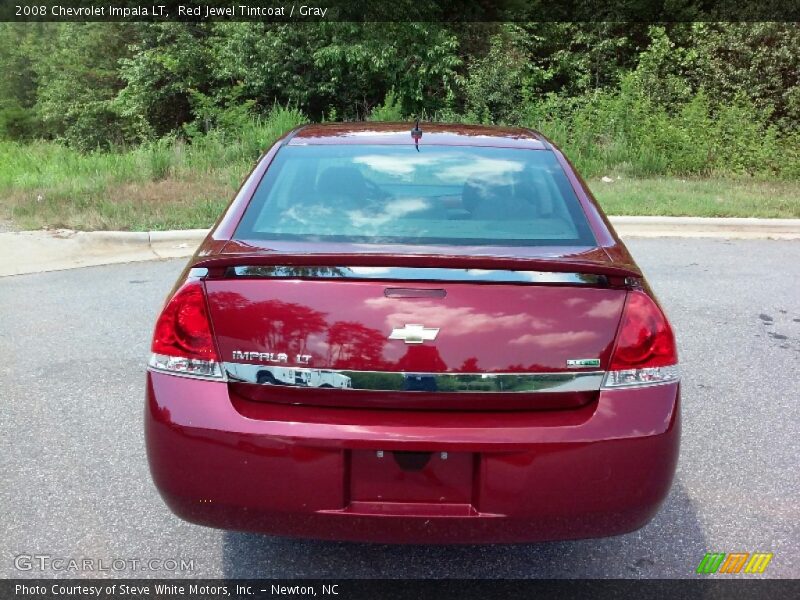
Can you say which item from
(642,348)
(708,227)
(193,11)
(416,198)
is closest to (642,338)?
(642,348)

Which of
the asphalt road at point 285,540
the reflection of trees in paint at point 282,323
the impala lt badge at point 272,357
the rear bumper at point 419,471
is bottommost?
the asphalt road at point 285,540

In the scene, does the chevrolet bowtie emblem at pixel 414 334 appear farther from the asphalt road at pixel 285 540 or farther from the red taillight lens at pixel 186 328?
the asphalt road at pixel 285 540

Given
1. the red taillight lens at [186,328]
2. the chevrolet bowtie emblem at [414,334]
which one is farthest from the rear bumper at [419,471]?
the chevrolet bowtie emblem at [414,334]

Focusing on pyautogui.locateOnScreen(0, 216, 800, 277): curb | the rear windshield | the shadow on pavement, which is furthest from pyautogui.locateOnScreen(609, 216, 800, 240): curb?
the shadow on pavement

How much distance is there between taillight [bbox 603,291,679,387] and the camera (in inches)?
90.4

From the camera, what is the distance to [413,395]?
7.33 ft

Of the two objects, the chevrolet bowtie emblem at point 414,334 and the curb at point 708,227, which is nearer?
the chevrolet bowtie emblem at point 414,334

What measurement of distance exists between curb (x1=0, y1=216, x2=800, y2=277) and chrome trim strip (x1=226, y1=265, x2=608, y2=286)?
6.16 meters

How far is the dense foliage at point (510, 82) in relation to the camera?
46.4ft

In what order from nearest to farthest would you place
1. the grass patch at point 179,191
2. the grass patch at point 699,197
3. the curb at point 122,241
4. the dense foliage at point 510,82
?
the curb at point 122,241 < the grass patch at point 179,191 < the grass patch at point 699,197 < the dense foliage at point 510,82

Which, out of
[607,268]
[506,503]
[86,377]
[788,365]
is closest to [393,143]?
[607,268]

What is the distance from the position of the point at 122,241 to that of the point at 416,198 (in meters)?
6.29
